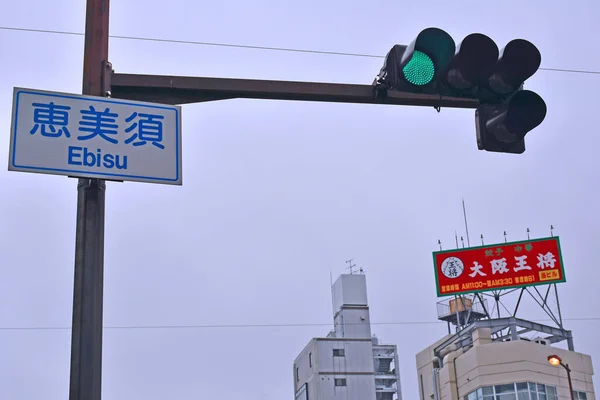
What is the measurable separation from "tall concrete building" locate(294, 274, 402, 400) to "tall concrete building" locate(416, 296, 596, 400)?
3704 centimetres

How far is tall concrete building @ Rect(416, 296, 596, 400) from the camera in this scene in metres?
41.9

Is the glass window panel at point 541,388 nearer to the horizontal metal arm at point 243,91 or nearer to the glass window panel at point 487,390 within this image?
the glass window panel at point 487,390

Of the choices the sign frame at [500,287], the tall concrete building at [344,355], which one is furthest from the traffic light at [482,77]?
the tall concrete building at [344,355]

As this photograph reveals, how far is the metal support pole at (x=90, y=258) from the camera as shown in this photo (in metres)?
5.50

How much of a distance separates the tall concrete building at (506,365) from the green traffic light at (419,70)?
36.5 metres

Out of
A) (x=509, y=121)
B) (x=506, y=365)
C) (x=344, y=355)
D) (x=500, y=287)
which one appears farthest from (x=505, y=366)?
(x=344, y=355)

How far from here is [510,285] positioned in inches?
1884

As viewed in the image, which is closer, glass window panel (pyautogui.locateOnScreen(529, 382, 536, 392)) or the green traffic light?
the green traffic light

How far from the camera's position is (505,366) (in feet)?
139

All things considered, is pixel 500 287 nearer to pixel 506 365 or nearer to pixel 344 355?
pixel 506 365

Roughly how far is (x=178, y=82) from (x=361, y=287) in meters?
84.2

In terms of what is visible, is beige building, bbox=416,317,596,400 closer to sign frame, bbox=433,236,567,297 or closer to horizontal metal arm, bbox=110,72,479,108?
sign frame, bbox=433,236,567,297

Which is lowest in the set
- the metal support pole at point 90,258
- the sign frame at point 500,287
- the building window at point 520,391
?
Answer: the metal support pole at point 90,258

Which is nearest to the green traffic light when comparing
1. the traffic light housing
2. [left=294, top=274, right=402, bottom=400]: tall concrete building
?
the traffic light housing
